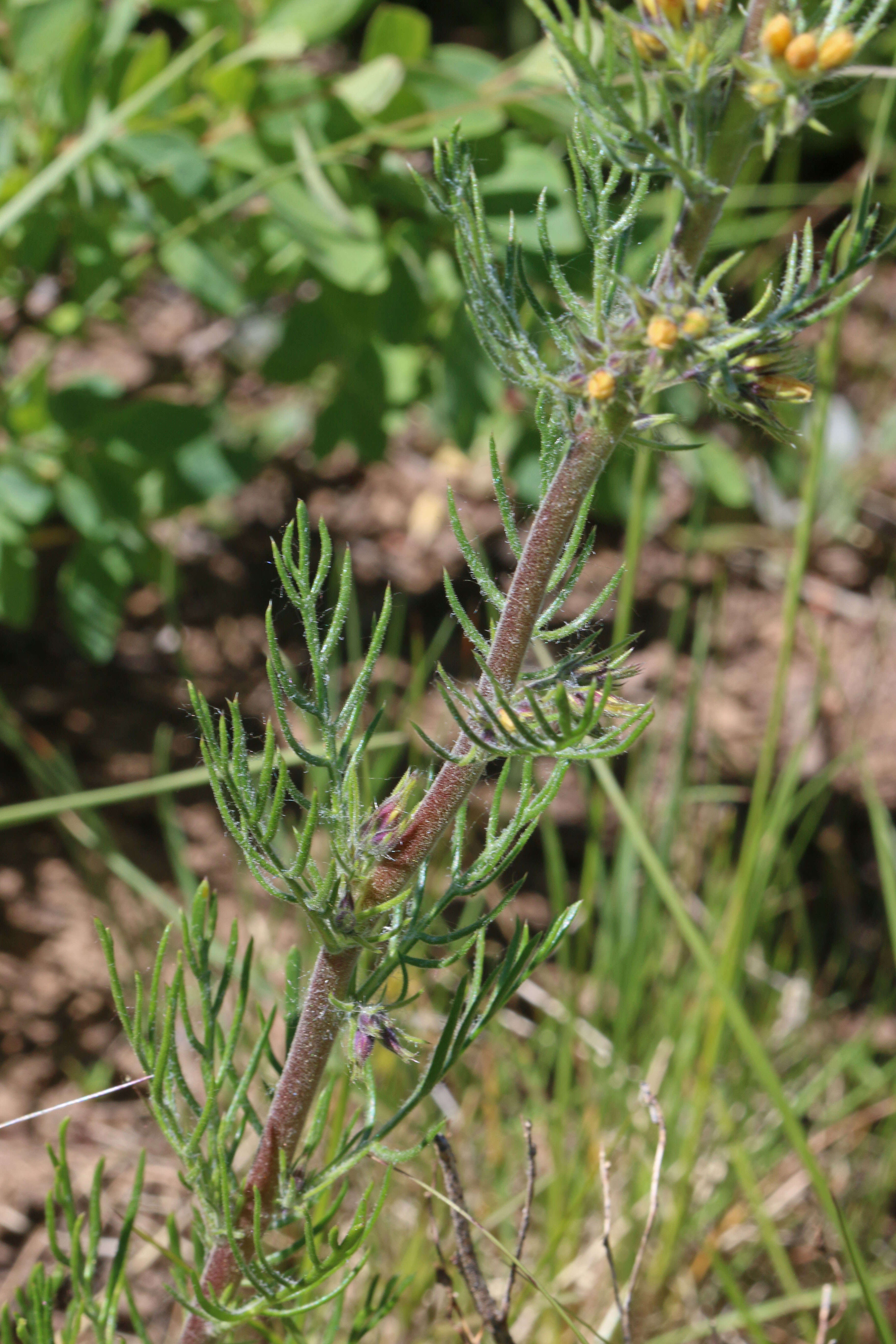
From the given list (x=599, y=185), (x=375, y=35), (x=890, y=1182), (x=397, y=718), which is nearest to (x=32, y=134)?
(x=375, y=35)

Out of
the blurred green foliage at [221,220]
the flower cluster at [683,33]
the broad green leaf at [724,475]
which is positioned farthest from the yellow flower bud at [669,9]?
the broad green leaf at [724,475]

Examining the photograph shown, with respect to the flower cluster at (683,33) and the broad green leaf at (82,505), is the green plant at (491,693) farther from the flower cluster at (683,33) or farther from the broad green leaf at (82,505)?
the broad green leaf at (82,505)

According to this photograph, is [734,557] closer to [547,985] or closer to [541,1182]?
[547,985]

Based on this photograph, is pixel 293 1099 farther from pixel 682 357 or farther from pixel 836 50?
pixel 836 50

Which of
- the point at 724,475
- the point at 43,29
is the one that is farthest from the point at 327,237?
the point at 724,475

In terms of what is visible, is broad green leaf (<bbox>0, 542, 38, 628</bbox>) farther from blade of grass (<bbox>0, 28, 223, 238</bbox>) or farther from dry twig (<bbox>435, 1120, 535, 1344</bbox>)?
dry twig (<bbox>435, 1120, 535, 1344</bbox>)

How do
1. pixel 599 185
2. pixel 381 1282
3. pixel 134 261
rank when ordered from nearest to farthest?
1. pixel 599 185
2. pixel 381 1282
3. pixel 134 261
